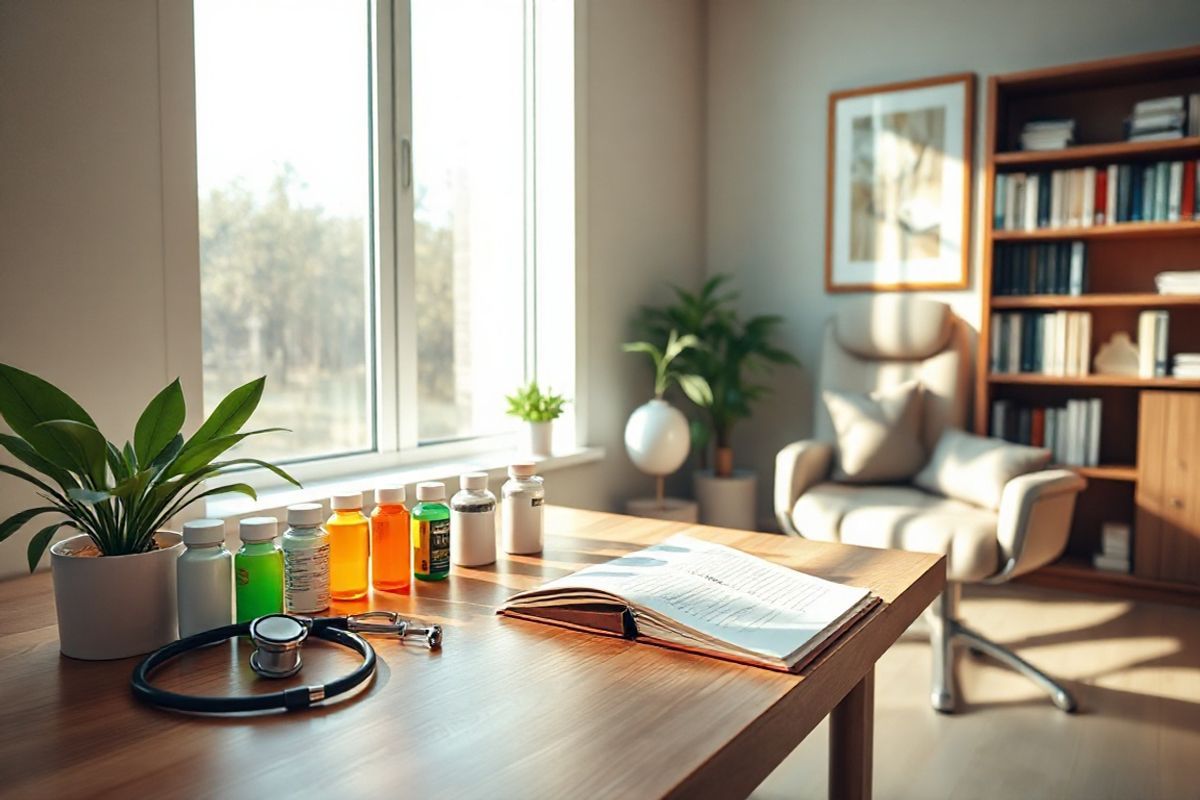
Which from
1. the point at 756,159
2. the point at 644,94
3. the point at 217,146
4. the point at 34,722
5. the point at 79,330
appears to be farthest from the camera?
the point at 756,159

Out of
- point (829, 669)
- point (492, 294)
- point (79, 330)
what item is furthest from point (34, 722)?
point (492, 294)

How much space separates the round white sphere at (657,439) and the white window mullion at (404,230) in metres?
0.83

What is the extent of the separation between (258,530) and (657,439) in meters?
2.22

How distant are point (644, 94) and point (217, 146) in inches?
73.1

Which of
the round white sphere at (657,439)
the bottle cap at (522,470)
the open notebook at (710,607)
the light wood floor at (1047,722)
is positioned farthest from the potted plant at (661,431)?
the open notebook at (710,607)

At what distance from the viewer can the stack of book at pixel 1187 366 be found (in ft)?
9.89

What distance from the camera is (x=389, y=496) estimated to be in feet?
3.93

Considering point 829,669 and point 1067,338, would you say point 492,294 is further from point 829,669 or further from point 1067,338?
point 829,669

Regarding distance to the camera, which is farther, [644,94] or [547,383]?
[644,94]

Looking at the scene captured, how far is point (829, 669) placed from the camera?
954 mm

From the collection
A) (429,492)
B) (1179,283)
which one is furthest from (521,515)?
(1179,283)

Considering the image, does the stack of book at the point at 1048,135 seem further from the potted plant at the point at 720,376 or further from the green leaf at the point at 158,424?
the green leaf at the point at 158,424

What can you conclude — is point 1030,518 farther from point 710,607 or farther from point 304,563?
point 304,563

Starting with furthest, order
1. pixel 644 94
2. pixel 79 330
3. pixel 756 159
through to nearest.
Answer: pixel 756 159 < pixel 644 94 < pixel 79 330
